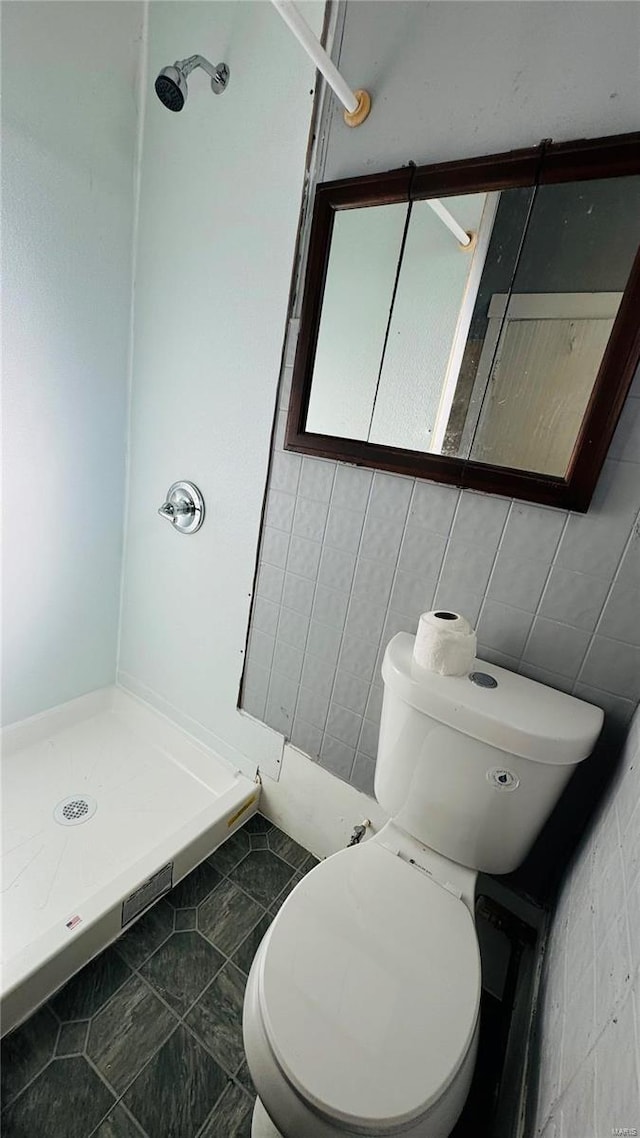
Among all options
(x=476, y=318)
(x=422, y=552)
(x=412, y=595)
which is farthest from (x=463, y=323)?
(x=412, y=595)

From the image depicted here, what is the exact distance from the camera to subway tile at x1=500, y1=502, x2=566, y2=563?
33.2 inches

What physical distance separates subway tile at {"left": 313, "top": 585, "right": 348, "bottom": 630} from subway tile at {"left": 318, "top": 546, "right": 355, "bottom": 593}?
0.05ft

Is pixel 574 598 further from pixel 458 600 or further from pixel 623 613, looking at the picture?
pixel 458 600

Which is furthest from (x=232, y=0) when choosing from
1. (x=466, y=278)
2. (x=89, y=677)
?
(x=89, y=677)

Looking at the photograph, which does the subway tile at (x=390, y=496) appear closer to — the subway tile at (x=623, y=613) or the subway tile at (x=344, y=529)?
the subway tile at (x=344, y=529)

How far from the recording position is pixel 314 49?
0.76m

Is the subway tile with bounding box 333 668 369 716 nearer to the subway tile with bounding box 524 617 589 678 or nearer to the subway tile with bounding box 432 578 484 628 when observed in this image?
the subway tile with bounding box 432 578 484 628

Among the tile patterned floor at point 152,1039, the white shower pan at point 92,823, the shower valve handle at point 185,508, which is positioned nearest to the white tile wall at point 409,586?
the shower valve handle at point 185,508

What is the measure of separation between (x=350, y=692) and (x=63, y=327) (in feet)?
4.34

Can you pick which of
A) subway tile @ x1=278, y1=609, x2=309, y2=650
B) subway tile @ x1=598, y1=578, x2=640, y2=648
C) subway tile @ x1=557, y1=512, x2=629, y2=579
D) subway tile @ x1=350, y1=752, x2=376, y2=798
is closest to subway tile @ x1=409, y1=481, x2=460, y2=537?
subway tile @ x1=557, y1=512, x2=629, y2=579

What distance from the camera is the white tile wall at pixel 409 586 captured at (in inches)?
32.0

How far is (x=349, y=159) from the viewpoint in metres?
0.96

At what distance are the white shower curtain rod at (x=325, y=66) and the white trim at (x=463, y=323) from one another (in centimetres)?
35

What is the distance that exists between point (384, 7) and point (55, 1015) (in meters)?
2.18
